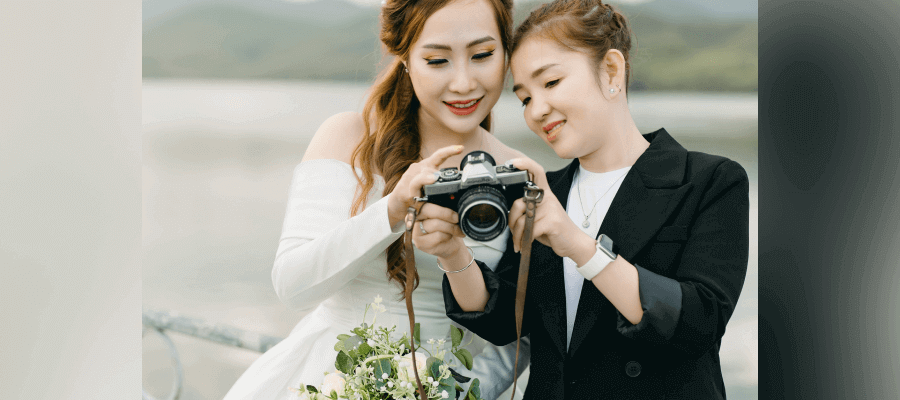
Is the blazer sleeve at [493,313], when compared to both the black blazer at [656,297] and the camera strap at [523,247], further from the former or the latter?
the camera strap at [523,247]

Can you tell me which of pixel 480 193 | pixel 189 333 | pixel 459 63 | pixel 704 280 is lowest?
pixel 189 333

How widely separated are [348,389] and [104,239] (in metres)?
1.10

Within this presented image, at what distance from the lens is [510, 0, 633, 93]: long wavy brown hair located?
1198mm

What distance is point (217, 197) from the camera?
7.52 ft

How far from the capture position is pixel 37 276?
5.54ft

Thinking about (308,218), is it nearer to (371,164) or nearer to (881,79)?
(371,164)

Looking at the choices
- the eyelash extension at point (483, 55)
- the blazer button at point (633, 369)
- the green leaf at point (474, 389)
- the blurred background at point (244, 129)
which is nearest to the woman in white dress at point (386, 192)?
the eyelash extension at point (483, 55)

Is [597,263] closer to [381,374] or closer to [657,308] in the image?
[657,308]

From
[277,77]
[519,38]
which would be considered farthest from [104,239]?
[519,38]

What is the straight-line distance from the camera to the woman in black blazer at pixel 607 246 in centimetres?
105

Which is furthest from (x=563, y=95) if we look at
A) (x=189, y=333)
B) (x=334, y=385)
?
(x=189, y=333)

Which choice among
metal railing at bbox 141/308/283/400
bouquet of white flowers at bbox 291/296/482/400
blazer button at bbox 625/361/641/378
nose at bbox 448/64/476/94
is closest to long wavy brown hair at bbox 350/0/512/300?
nose at bbox 448/64/476/94

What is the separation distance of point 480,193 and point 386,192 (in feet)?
1.49

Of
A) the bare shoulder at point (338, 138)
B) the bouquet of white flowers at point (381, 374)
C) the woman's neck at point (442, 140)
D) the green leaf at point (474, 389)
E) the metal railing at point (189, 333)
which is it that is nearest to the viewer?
the bouquet of white flowers at point (381, 374)
